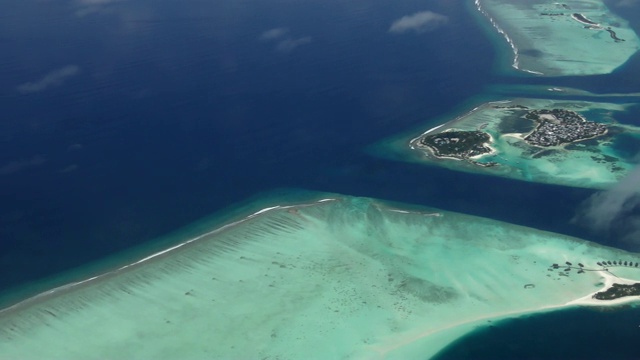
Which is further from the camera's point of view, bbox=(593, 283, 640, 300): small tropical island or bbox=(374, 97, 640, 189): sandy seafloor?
bbox=(374, 97, 640, 189): sandy seafloor

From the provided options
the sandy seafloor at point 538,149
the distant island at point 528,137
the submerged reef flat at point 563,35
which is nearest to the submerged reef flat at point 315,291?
the sandy seafloor at point 538,149

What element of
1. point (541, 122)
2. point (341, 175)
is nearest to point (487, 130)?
point (541, 122)

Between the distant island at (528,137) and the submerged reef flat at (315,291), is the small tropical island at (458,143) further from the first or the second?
the submerged reef flat at (315,291)

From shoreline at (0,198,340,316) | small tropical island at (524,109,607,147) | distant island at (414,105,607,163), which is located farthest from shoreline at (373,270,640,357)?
small tropical island at (524,109,607,147)

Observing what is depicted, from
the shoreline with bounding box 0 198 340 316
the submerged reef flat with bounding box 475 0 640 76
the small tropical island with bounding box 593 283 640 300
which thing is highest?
the submerged reef flat with bounding box 475 0 640 76

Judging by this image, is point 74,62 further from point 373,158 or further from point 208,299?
point 208,299

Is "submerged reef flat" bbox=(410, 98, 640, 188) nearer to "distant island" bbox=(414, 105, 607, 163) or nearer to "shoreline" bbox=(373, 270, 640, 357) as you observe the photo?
"distant island" bbox=(414, 105, 607, 163)
